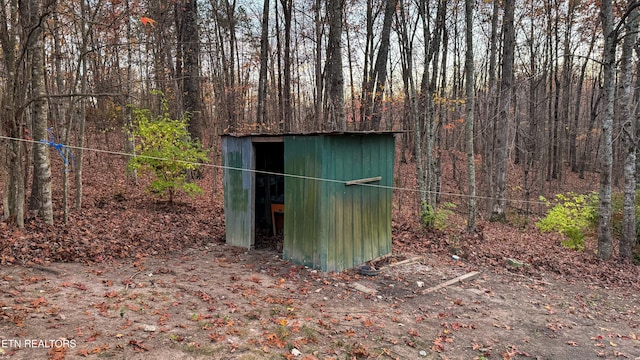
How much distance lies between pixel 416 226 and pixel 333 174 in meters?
4.16

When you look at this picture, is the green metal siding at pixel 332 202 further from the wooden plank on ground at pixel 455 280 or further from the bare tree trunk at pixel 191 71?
the bare tree trunk at pixel 191 71

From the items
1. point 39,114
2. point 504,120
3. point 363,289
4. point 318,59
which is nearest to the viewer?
point 363,289

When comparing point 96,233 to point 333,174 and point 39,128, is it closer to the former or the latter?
point 39,128

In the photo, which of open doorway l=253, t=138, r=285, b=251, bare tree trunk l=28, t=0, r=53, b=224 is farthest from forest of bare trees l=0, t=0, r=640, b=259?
open doorway l=253, t=138, r=285, b=251

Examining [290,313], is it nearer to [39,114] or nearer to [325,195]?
[325,195]

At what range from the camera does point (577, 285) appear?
608 centimetres

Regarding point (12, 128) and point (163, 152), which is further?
point (163, 152)

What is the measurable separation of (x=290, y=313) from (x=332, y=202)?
1.93 m

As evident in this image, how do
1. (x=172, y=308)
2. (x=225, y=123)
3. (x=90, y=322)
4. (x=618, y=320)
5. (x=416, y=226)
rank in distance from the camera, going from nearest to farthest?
1. (x=90, y=322)
2. (x=172, y=308)
3. (x=618, y=320)
4. (x=416, y=226)
5. (x=225, y=123)

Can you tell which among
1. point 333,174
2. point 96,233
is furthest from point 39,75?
point 333,174

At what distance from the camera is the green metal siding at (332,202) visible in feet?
18.6

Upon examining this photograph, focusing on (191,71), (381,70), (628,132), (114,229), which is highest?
(381,70)

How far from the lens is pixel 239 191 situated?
6.88 meters

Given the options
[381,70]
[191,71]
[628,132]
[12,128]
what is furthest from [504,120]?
[12,128]
